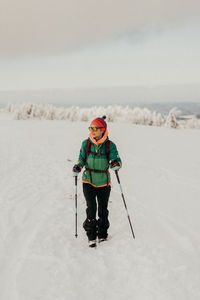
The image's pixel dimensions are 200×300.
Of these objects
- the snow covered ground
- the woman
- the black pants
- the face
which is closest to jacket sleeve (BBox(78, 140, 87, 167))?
the woman

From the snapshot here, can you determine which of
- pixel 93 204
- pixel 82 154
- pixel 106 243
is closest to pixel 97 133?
pixel 82 154

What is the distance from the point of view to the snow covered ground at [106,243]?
12.6 ft

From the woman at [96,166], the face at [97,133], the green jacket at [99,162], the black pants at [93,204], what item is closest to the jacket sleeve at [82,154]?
the woman at [96,166]

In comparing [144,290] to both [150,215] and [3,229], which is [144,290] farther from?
[3,229]

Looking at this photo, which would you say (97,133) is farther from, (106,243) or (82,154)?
(106,243)

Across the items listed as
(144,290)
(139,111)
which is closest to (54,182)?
(144,290)

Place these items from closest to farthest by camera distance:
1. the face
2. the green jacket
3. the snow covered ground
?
the snow covered ground, the face, the green jacket

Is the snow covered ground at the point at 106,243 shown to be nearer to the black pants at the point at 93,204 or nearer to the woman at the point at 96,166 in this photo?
the black pants at the point at 93,204

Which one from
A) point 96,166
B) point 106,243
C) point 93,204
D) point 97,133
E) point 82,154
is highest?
point 97,133

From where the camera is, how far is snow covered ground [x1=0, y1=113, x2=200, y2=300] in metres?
3.85

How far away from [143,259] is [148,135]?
1754 centimetres

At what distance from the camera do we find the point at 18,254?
15.4 ft

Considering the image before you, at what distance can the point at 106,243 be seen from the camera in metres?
5.20

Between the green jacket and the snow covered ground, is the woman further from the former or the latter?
the snow covered ground
